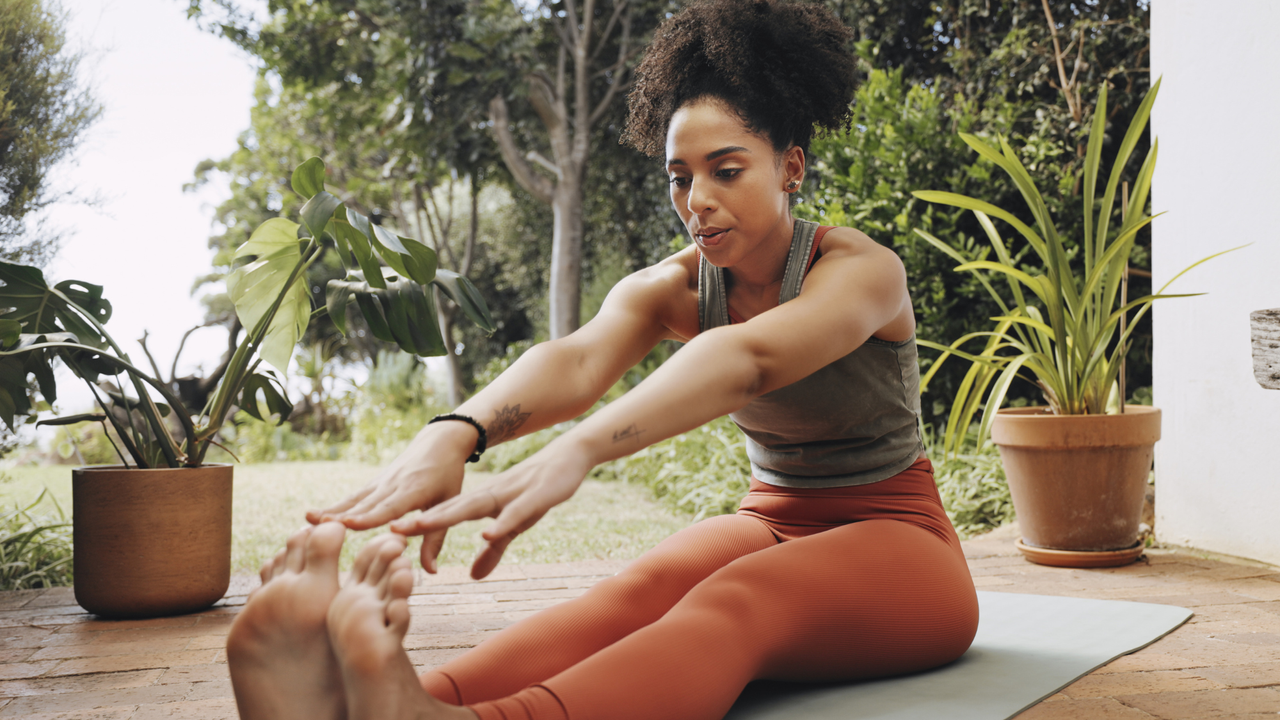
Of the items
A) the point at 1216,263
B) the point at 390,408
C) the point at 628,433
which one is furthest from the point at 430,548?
the point at 390,408

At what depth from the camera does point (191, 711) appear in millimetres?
1461

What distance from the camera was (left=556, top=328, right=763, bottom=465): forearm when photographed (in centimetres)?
99

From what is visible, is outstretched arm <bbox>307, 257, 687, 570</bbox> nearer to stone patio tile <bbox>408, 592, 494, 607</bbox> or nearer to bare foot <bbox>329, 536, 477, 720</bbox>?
bare foot <bbox>329, 536, 477, 720</bbox>

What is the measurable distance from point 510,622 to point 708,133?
132cm

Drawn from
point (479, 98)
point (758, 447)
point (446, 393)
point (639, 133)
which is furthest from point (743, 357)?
point (446, 393)

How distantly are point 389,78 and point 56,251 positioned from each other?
4.23 meters

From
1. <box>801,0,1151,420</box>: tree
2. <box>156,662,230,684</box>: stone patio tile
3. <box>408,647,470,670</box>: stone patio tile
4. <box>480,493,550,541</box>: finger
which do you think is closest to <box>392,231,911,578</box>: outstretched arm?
<box>480,493,550,541</box>: finger

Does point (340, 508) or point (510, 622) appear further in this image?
point (510, 622)

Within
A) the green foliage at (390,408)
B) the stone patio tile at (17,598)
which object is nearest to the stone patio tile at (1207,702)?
the stone patio tile at (17,598)

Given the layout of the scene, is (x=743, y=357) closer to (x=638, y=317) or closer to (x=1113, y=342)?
(x=638, y=317)

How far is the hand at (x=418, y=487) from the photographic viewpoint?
0.94 metres

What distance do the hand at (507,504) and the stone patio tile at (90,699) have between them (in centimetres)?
99

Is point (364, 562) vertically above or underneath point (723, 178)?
underneath

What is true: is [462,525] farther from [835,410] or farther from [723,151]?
[723,151]
